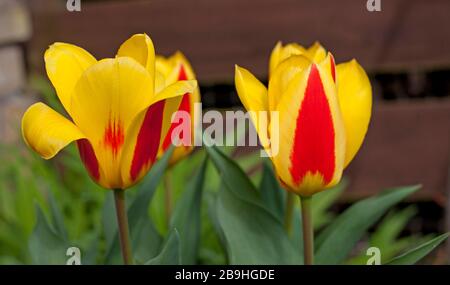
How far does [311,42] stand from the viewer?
155 centimetres

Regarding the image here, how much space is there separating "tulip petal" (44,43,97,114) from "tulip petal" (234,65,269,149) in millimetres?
70

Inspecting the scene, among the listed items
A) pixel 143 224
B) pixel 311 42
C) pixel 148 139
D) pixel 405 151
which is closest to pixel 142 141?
pixel 148 139

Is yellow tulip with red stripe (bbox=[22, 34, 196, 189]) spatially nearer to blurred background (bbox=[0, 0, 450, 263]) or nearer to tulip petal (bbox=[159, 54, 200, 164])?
tulip petal (bbox=[159, 54, 200, 164])

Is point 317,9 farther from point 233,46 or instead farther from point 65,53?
point 65,53

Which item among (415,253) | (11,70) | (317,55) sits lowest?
(415,253)

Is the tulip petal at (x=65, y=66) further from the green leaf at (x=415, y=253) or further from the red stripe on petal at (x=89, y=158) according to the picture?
the green leaf at (x=415, y=253)

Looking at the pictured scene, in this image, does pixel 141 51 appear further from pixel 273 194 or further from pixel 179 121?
pixel 273 194

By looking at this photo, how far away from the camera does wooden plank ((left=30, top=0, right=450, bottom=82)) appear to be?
1532 mm

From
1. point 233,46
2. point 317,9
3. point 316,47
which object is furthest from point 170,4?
point 316,47

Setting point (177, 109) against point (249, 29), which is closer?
point (177, 109)

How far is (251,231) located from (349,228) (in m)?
0.08

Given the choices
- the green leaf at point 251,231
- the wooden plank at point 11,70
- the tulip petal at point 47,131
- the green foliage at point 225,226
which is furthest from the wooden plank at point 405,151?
the tulip petal at point 47,131

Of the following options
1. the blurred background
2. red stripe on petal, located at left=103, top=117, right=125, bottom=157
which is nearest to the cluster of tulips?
red stripe on petal, located at left=103, top=117, right=125, bottom=157

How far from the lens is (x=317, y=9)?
5.10 feet
